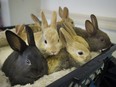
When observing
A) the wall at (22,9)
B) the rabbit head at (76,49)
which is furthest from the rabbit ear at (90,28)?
the wall at (22,9)

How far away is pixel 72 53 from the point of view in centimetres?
48

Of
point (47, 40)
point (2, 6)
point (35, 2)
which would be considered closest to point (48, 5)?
point (35, 2)

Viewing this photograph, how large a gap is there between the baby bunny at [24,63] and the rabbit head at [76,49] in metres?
0.09

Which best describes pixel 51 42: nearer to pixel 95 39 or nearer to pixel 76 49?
pixel 76 49

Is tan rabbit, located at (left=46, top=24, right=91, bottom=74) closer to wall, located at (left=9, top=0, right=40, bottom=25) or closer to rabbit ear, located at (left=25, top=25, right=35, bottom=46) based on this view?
rabbit ear, located at (left=25, top=25, right=35, bottom=46)

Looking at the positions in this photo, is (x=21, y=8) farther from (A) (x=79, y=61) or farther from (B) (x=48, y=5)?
(A) (x=79, y=61)

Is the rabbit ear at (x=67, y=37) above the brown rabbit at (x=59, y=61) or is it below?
above

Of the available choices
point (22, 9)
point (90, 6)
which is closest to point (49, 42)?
point (90, 6)

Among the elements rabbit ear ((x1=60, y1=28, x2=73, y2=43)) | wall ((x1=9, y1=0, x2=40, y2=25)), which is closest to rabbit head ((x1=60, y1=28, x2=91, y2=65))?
rabbit ear ((x1=60, y1=28, x2=73, y2=43))


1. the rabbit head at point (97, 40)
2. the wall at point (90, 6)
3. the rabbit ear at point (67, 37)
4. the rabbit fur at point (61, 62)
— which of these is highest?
the wall at point (90, 6)

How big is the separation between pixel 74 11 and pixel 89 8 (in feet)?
0.28

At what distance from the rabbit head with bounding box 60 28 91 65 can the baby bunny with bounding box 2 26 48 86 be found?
0.31 feet

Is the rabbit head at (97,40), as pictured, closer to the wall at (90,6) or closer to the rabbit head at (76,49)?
the rabbit head at (76,49)

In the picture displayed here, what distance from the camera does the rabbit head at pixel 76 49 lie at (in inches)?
18.4
